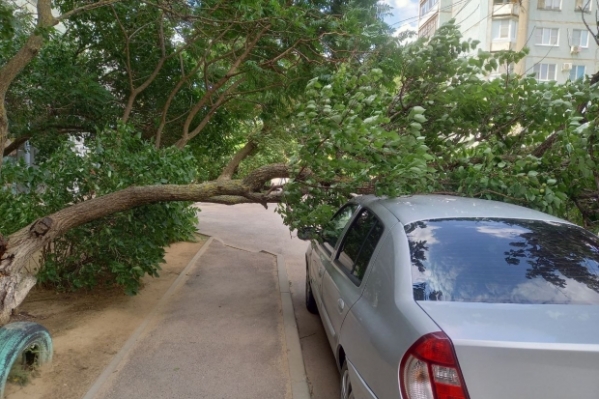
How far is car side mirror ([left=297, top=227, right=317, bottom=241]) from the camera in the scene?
5008mm

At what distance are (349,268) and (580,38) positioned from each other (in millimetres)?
30122

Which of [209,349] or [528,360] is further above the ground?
[528,360]

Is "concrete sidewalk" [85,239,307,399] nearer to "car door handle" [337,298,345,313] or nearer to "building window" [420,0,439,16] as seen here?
"car door handle" [337,298,345,313]

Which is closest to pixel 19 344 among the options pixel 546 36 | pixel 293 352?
pixel 293 352

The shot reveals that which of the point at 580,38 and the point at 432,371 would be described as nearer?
the point at 432,371

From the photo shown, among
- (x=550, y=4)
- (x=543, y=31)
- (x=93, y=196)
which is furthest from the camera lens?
(x=543, y=31)

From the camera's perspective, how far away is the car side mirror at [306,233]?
501 cm

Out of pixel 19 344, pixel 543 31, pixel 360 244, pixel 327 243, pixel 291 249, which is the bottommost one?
pixel 291 249

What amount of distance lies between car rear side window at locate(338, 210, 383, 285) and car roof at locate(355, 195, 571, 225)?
19cm

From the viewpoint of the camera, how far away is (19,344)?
3.61 metres

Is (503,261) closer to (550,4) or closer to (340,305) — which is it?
(340,305)

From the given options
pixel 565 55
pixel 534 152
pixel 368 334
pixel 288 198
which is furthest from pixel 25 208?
pixel 565 55

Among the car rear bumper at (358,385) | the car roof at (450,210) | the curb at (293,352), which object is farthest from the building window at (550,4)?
the car rear bumper at (358,385)

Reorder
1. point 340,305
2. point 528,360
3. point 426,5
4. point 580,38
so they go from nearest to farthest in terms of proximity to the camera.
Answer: point 528,360 < point 340,305 < point 426,5 < point 580,38
